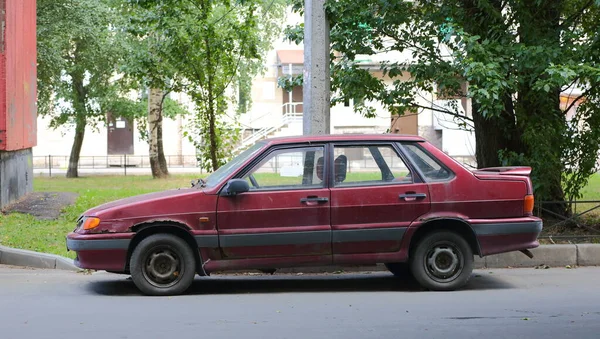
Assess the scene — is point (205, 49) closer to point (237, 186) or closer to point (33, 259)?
point (33, 259)

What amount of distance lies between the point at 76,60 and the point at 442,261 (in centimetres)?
2798

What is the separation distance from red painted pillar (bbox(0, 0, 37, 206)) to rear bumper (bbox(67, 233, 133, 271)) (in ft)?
28.1

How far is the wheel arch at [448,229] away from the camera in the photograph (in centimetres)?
850

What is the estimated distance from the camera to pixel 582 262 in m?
10.3

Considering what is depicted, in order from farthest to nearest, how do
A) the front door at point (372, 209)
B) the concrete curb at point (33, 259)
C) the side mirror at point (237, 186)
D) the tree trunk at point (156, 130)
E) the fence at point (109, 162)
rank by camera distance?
the fence at point (109, 162) → the tree trunk at point (156, 130) → the concrete curb at point (33, 259) → the front door at point (372, 209) → the side mirror at point (237, 186)

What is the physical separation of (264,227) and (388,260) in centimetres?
131

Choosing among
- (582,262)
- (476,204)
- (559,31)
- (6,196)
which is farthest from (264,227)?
(6,196)

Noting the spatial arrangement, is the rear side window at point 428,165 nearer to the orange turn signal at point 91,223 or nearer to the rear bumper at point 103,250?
the rear bumper at point 103,250

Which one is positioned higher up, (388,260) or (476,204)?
→ (476,204)

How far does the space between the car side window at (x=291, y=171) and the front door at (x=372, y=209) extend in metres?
0.18

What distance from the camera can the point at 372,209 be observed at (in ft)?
27.5

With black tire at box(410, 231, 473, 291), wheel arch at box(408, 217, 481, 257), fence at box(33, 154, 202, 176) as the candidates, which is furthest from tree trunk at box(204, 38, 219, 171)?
fence at box(33, 154, 202, 176)

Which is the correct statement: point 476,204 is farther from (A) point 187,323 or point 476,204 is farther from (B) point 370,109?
(B) point 370,109

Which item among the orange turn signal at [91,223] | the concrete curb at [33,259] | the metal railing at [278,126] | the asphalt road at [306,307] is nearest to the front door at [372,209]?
the asphalt road at [306,307]
